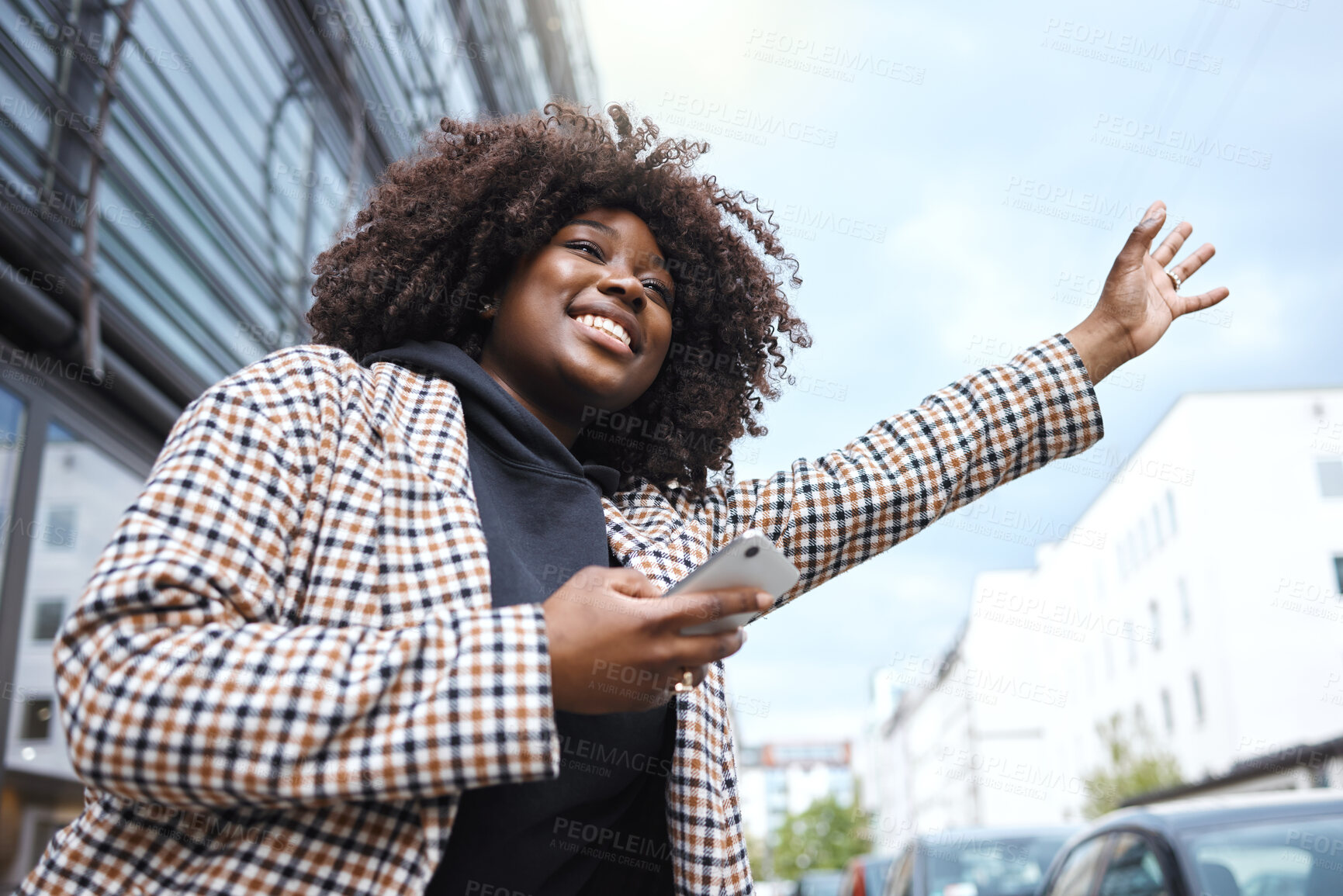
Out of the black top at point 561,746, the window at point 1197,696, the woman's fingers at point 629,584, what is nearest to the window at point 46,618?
the black top at point 561,746

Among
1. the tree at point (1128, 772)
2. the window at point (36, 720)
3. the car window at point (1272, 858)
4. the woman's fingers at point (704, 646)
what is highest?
the tree at point (1128, 772)

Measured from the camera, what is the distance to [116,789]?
1063 millimetres

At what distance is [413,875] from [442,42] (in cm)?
967

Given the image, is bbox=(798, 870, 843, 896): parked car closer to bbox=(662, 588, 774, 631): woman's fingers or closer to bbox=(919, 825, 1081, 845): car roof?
bbox=(919, 825, 1081, 845): car roof

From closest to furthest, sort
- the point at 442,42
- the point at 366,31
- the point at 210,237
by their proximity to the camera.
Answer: the point at 210,237
the point at 366,31
the point at 442,42

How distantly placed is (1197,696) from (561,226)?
103 feet

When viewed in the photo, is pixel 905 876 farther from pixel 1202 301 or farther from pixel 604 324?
pixel 604 324

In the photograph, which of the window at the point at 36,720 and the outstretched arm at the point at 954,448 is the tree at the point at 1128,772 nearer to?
the window at the point at 36,720

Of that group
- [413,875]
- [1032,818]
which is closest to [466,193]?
[413,875]

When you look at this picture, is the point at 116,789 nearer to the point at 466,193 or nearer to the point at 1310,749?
the point at 466,193

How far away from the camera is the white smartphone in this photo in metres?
1.12

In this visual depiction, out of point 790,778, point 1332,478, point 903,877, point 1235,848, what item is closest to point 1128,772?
point 1332,478

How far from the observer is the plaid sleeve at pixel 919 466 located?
1.87 metres

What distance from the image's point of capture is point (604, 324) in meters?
1.91
